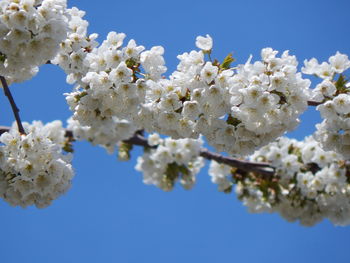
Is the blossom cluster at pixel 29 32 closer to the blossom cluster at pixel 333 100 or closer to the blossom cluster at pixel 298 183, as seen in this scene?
the blossom cluster at pixel 333 100

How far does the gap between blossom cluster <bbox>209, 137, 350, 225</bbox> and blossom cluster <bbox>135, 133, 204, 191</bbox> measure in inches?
29.5

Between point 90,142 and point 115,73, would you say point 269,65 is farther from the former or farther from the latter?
point 90,142

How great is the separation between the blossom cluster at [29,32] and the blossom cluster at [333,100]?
2.27m

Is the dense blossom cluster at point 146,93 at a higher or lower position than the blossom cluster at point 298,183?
lower

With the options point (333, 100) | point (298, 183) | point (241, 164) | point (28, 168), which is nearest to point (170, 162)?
point (241, 164)

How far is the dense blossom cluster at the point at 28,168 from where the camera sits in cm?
390

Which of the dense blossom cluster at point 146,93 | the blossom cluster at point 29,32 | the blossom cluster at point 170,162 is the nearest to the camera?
the blossom cluster at point 29,32

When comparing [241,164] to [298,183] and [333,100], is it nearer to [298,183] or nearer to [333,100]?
[298,183]

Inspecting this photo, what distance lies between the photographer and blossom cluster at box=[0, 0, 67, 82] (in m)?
3.23

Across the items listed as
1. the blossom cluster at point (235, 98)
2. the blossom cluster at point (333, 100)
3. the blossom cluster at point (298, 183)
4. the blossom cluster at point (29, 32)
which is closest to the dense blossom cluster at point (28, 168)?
the blossom cluster at point (29, 32)

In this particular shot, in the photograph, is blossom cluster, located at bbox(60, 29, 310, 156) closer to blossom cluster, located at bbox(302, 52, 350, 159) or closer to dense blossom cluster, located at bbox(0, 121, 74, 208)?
blossom cluster, located at bbox(302, 52, 350, 159)

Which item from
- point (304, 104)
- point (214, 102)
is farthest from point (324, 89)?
point (214, 102)

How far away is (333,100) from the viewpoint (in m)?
3.54

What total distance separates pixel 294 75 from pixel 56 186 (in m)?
2.54
